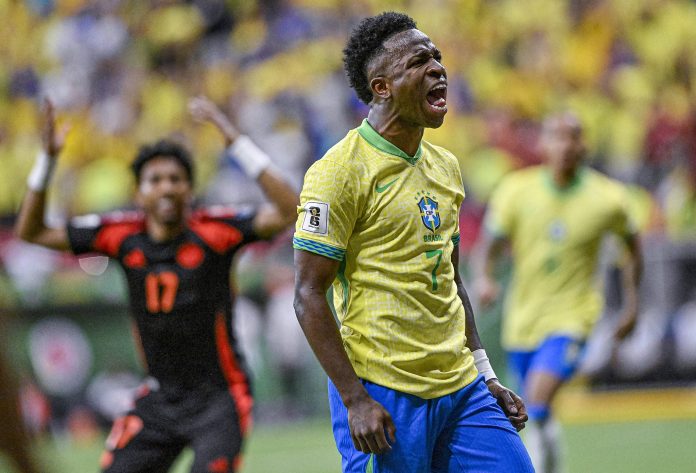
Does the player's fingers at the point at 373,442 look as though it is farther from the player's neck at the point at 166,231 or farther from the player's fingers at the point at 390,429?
the player's neck at the point at 166,231

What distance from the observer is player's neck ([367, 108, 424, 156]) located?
5.02 meters

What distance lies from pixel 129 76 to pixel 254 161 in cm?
1376

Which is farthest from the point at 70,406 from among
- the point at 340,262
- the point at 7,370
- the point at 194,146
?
the point at 7,370

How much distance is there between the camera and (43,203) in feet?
23.5

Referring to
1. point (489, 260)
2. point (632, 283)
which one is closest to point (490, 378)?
point (632, 283)

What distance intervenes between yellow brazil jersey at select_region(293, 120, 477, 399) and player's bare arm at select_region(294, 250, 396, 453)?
0.09 meters

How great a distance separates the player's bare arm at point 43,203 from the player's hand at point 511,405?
9.84ft

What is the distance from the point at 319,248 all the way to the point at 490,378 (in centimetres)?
107

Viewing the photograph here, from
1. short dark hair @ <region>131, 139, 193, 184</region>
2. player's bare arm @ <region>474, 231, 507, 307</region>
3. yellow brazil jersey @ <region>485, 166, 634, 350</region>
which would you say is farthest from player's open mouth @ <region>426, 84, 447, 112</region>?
player's bare arm @ <region>474, 231, 507, 307</region>

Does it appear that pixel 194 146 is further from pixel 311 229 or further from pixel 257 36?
pixel 311 229

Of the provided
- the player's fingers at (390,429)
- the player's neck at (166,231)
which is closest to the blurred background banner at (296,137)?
the player's neck at (166,231)

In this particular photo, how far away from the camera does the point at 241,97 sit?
1920 centimetres

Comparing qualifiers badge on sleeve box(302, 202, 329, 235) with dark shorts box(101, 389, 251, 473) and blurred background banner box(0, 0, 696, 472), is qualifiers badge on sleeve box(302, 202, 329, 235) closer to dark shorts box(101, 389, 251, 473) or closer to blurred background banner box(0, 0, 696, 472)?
dark shorts box(101, 389, 251, 473)

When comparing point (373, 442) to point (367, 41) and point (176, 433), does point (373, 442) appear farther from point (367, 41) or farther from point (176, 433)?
point (176, 433)
